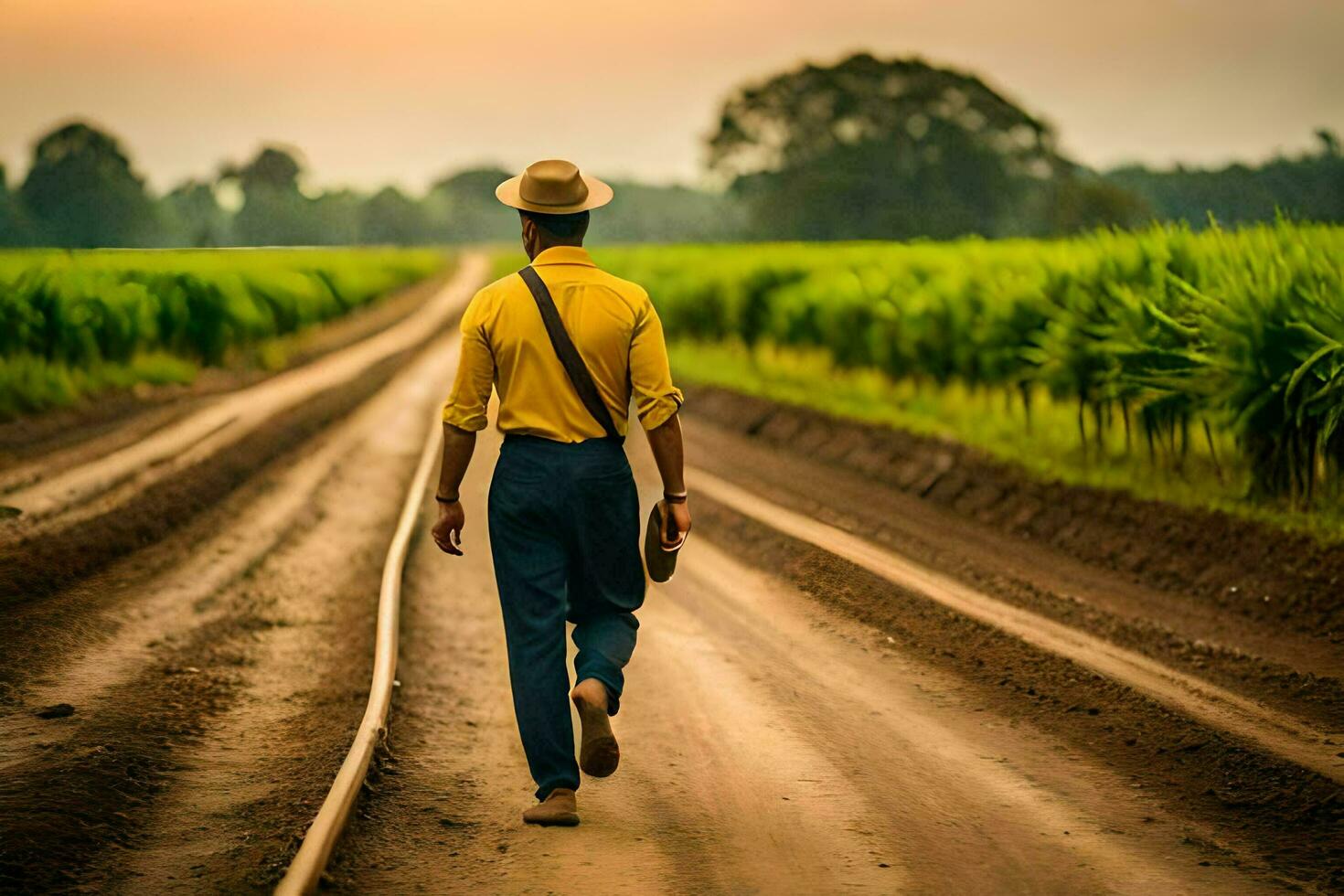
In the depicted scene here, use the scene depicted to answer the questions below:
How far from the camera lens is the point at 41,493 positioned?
552 inches

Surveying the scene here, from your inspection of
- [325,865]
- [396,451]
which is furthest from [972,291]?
[325,865]

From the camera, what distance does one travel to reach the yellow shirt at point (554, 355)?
17.5 ft

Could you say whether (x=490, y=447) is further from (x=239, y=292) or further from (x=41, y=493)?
(x=239, y=292)

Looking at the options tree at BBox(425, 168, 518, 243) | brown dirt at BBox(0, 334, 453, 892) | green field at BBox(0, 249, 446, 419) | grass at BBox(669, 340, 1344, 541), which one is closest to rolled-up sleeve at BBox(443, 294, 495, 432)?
brown dirt at BBox(0, 334, 453, 892)

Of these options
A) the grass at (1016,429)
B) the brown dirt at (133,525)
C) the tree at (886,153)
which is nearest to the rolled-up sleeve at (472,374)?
the brown dirt at (133,525)

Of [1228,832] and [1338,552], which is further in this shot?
[1338,552]

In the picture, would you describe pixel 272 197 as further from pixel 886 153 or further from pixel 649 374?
pixel 649 374

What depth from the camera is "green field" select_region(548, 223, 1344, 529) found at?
421 inches

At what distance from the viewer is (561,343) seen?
5297 mm

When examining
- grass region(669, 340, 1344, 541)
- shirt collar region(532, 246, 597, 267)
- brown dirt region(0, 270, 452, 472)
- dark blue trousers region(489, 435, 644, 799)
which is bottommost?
brown dirt region(0, 270, 452, 472)

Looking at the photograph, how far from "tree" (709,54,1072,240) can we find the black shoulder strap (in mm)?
63072

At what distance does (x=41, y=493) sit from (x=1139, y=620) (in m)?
10.3

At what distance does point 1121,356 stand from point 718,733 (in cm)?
741

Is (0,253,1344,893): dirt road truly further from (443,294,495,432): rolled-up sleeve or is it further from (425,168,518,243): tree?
(425,168,518,243): tree
